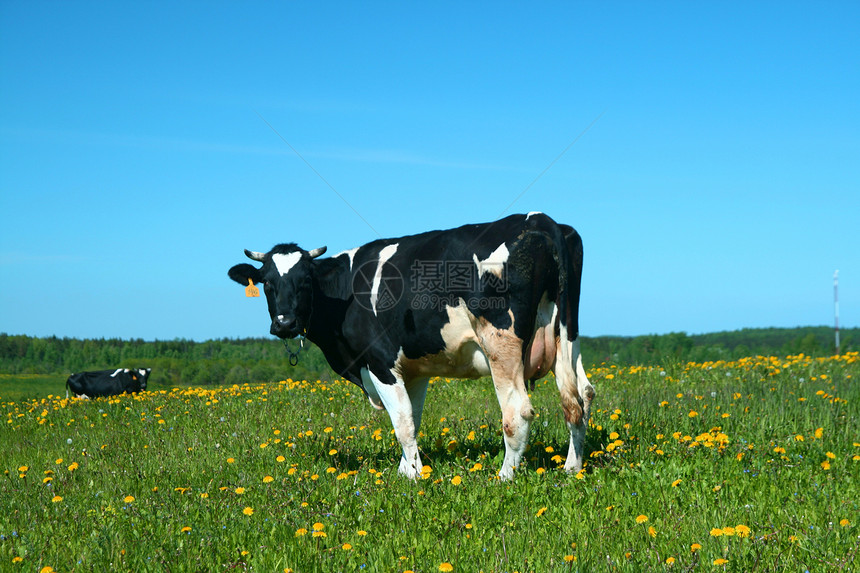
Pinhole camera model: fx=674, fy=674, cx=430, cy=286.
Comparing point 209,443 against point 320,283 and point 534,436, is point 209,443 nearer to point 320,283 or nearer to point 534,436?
point 320,283

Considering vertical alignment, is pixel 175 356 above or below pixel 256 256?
below

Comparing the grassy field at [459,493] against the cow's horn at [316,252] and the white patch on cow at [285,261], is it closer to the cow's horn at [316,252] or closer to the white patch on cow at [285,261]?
the white patch on cow at [285,261]

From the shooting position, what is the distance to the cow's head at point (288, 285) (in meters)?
8.37

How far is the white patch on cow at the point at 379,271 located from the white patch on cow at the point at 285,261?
1.05 m

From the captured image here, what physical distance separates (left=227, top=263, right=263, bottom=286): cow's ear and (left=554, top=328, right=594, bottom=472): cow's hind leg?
166 inches

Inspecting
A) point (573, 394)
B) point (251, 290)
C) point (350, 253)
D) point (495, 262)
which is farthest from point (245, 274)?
point (573, 394)

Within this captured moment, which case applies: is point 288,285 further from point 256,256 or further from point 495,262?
point 495,262

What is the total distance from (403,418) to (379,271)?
1858 millimetres

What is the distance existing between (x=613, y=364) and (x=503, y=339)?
378 inches

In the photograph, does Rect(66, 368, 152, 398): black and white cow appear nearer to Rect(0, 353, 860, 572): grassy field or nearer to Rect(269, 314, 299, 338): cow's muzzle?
Rect(0, 353, 860, 572): grassy field

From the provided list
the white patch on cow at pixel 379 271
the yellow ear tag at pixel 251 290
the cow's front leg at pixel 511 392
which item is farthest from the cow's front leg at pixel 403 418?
the yellow ear tag at pixel 251 290

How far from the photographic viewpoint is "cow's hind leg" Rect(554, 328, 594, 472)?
7.24 metres

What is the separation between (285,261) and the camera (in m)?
8.62

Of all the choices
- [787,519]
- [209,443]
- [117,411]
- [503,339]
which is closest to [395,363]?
[503,339]
